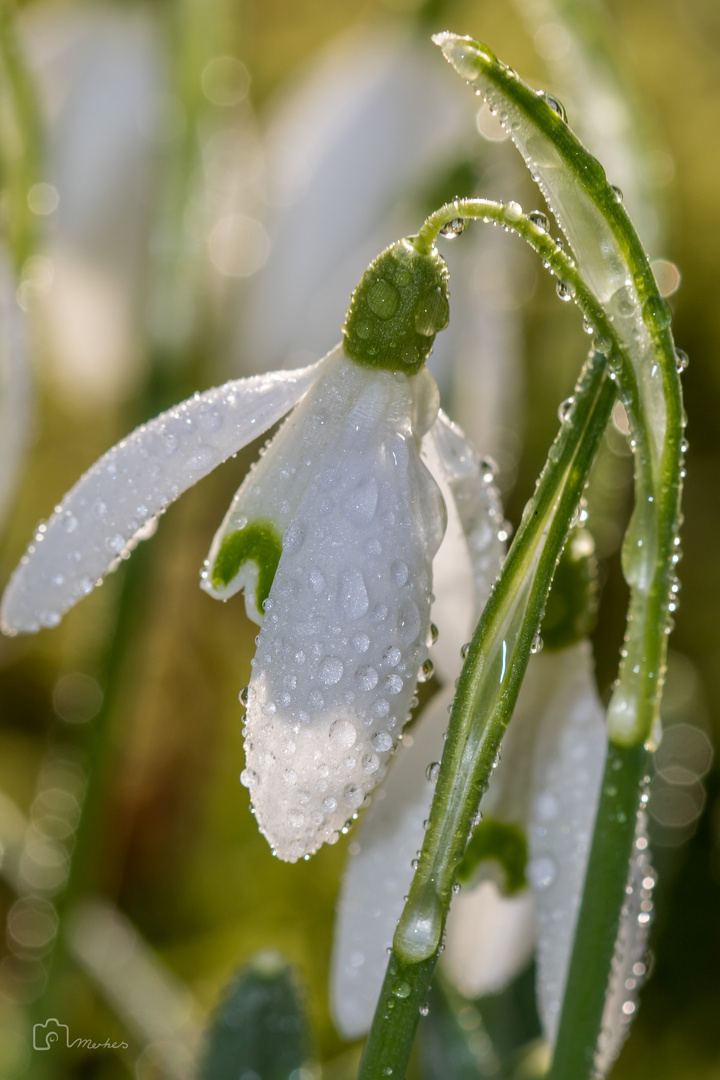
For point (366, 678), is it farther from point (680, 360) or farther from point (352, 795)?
point (680, 360)

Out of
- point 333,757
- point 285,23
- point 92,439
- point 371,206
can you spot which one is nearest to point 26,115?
point 371,206

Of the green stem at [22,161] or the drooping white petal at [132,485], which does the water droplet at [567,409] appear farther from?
the green stem at [22,161]

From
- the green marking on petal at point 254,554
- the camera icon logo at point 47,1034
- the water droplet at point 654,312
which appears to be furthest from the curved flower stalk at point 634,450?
the camera icon logo at point 47,1034

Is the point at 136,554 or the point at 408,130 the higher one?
the point at 408,130

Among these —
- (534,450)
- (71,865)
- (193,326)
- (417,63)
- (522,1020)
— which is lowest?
(522,1020)

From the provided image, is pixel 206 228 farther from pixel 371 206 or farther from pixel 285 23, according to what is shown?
pixel 285 23

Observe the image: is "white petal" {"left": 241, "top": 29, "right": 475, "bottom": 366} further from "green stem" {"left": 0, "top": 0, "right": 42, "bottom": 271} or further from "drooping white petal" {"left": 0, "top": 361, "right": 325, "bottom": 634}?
"drooping white petal" {"left": 0, "top": 361, "right": 325, "bottom": 634}
